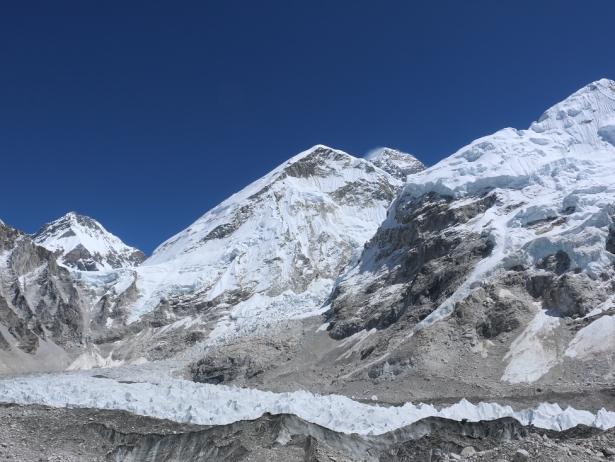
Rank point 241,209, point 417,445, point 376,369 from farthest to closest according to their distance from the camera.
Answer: point 241,209 < point 376,369 < point 417,445

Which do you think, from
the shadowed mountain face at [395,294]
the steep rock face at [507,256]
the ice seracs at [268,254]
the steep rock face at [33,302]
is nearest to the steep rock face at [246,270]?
the ice seracs at [268,254]

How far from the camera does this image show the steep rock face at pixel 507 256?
56.2 m

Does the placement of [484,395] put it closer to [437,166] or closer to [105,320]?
[437,166]

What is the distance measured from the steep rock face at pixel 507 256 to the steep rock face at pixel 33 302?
6463 cm

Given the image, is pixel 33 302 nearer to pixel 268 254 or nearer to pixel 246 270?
pixel 246 270

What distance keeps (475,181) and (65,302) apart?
10230cm

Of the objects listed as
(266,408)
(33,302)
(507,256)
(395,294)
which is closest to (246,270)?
(33,302)

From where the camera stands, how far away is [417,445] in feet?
82.5

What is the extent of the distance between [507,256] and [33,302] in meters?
113

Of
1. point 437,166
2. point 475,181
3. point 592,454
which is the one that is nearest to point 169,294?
point 437,166

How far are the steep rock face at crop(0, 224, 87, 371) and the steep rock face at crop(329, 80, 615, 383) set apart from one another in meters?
64.6

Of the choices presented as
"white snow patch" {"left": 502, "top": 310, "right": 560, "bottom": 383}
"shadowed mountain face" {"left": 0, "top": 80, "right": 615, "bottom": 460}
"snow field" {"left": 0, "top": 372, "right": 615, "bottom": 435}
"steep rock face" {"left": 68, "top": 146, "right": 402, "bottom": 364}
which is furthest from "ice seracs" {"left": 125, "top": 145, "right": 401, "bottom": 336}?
"snow field" {"left": 0, "top": 372, "right": 615, "bottom": 435}

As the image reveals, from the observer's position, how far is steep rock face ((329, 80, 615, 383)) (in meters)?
56.2

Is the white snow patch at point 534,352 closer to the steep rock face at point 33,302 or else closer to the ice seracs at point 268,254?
the ice seracs at point 268,254
